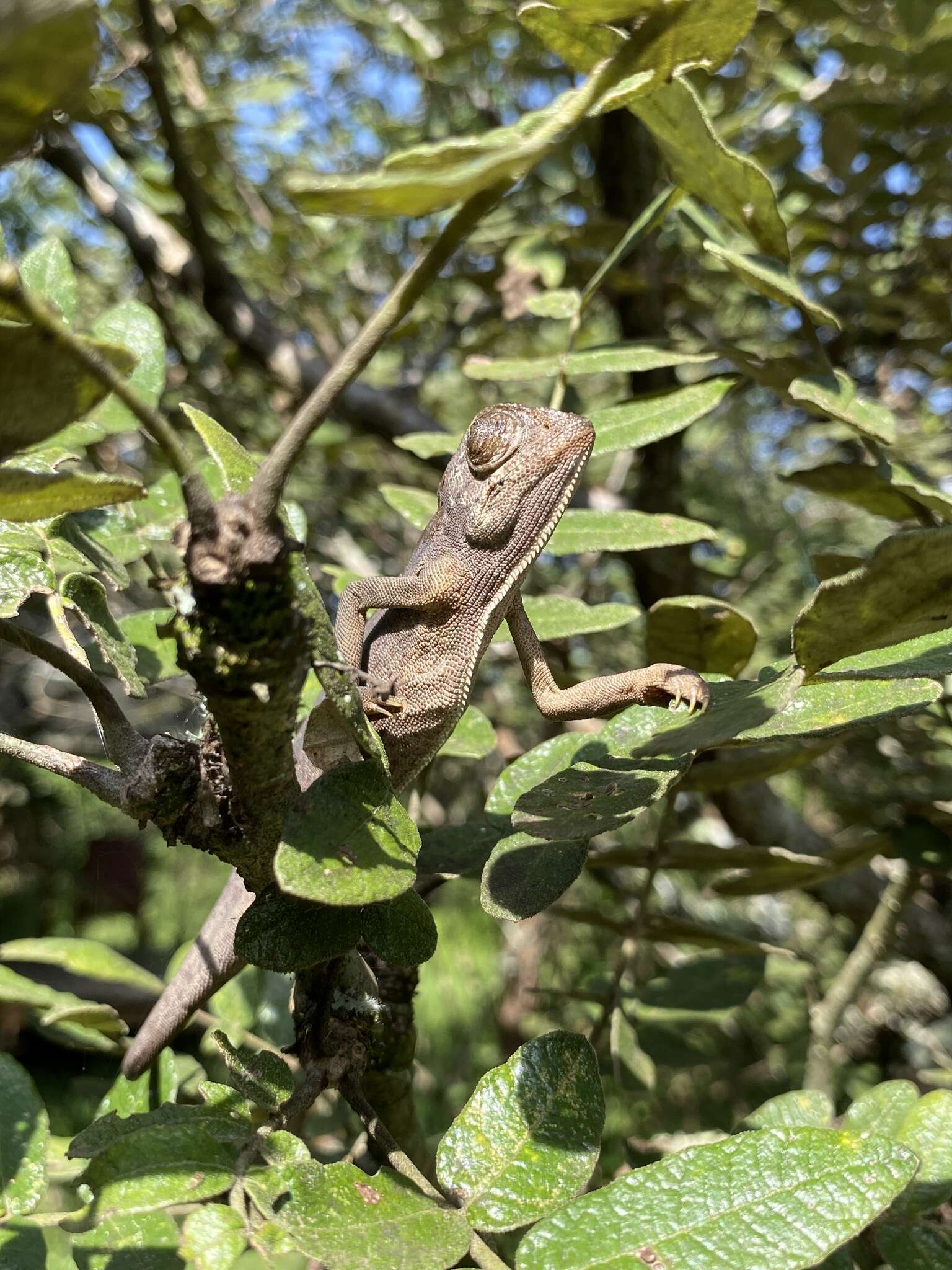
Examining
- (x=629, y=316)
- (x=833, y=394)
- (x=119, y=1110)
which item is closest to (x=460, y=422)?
(x=629, y=316)

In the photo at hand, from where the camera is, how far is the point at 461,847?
1277 mm

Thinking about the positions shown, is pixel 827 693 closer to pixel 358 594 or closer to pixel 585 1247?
pixel 585 1247

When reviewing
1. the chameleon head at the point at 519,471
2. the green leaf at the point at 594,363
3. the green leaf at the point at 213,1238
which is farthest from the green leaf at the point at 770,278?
the green leaf at the point at 213,1238

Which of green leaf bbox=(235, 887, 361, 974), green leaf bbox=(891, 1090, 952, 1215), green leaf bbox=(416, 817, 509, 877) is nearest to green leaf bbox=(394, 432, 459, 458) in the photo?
green leaf bbox=(416, 817, 509, 877)

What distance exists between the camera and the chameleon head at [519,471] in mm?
1497

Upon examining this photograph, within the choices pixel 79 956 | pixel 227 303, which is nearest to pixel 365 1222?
pixel 79 956

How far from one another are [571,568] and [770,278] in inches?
84.7

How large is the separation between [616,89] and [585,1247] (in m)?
0.80

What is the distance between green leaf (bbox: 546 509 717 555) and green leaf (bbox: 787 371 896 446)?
0.70 ft

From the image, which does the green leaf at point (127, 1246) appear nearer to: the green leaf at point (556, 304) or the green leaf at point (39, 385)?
the green leaf at point (39, 385)

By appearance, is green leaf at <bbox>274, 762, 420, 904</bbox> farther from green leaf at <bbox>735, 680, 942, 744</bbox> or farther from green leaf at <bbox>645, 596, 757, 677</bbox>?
green leaf at <bbox>645, 596, 757, 677</bbox>

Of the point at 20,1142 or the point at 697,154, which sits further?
the point at 697,154

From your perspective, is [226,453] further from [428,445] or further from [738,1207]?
[428,445]

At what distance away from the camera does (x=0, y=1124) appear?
3.44ft
